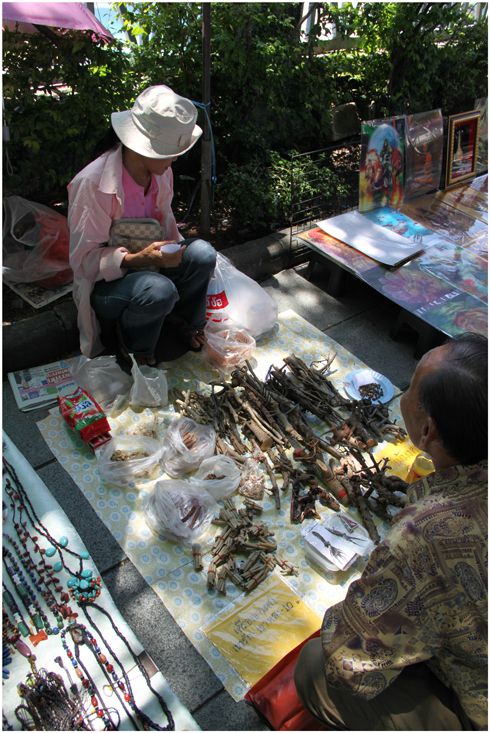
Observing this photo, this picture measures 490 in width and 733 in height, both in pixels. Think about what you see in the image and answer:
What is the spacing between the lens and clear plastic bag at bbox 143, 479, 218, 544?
2725mm

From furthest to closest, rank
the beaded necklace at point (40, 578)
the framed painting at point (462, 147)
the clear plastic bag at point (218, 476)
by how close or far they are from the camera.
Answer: the framed painting at point (462, 147), the clear plastic bag at point (218, 476), the beaded necklace at point (40, 578)

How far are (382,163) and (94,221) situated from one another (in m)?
2.78

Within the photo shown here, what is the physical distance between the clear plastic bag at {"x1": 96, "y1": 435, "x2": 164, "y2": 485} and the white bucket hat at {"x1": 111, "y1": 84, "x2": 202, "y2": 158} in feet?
5.13

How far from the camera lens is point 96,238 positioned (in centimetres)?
329

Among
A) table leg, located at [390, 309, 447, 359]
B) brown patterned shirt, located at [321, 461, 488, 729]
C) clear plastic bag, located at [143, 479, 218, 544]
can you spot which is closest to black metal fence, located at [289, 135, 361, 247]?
table leg, located at [390, 309, 447, 359]

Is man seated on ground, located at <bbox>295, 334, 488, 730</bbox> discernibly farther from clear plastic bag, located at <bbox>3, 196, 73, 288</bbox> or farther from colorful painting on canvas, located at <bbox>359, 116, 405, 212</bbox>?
colorful painting on canvas, located at <bbox>359, 116, 405, 212</bbox>

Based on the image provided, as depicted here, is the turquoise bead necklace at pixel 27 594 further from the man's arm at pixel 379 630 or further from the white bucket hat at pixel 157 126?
the white bucket hat at pixel 157 126

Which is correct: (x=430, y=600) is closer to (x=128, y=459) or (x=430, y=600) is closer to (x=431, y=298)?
(x=128, y=459)

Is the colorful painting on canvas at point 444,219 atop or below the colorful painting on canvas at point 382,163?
below

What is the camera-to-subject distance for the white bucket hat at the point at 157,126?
3.16 metres

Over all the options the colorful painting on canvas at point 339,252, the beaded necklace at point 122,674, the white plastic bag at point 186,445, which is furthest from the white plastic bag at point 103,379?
the colorful painting on canvas at point 339,252

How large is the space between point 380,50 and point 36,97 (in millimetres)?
4233

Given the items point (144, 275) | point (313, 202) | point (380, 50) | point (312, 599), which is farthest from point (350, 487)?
point (380, 50)

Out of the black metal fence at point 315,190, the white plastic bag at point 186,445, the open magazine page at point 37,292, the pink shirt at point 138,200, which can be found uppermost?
the pink shirt at point 138,200
